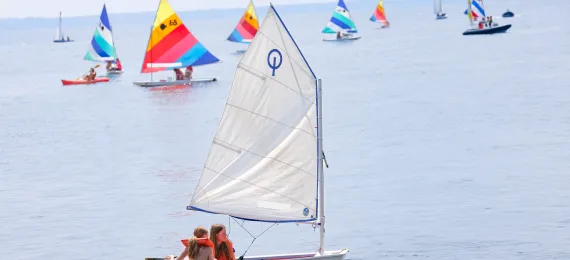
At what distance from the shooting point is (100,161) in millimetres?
59938

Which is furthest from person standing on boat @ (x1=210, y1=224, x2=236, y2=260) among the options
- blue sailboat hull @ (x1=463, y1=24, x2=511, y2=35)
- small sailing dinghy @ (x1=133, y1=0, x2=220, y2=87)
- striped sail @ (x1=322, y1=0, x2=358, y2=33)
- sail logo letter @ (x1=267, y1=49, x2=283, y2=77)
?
blue sailboat hull @ (x1=463, y1=24, x2=511, y2=35)

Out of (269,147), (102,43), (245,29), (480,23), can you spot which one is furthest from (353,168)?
(480,23)

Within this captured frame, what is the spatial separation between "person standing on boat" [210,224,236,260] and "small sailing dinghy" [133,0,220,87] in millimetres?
71056

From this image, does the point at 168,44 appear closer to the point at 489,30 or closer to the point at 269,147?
the point at 269,147

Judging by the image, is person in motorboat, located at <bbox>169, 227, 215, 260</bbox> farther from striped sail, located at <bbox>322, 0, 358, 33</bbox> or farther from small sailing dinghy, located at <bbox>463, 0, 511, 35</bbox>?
striped sail, located at <bbox>322, 0, 358, 33</bbox>

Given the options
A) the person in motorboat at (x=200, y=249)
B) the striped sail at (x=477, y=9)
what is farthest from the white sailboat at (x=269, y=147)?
the striped sail at (x=477, y=9)

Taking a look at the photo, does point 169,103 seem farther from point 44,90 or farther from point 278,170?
point 278,170

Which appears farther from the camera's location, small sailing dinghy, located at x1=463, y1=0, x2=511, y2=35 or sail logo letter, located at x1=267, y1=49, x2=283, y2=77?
small sailing dinghy, located at x1=463, y1=0, x2=511, y2=35

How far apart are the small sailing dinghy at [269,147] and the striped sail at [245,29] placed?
11523 centimetres

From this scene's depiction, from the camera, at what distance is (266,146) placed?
91.2 feet

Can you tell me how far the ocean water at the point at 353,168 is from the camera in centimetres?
3744

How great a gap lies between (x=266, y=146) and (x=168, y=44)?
2713 inches

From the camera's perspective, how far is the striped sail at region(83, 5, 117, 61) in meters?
114

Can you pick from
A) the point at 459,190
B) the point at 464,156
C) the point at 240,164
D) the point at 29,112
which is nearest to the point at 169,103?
the point at 29,112
